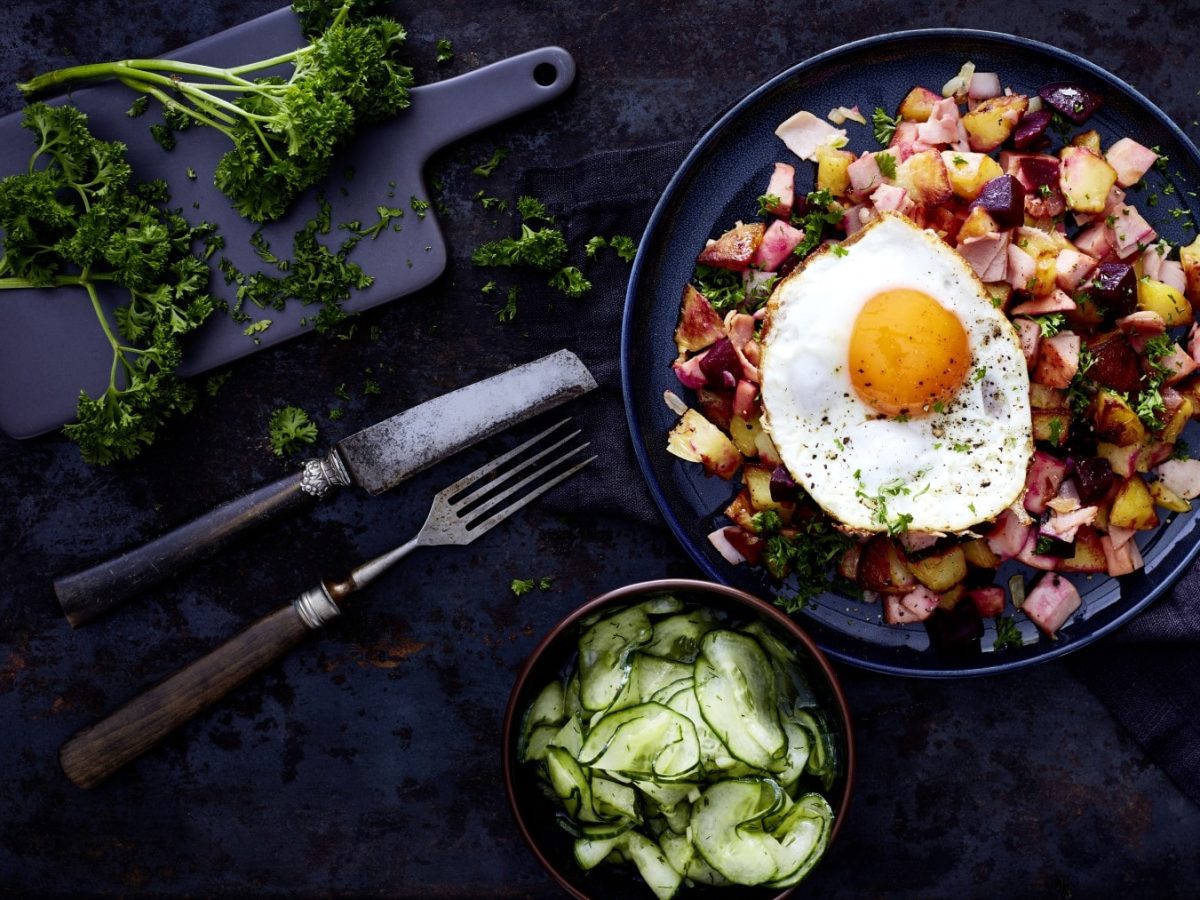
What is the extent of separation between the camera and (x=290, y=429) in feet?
11.5

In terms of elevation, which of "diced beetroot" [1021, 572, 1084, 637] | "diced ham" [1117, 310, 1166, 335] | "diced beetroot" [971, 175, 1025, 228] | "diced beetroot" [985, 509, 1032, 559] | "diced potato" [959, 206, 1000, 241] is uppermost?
"diced beetroot" [971, 175, 1025, 228]

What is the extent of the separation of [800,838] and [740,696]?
504mm

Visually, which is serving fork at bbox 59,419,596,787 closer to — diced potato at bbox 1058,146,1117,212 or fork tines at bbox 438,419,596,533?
fork tines at bbox 438,419,596,533

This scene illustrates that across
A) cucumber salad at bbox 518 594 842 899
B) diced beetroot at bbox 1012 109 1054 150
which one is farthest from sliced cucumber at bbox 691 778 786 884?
diced beetroot at bbox 1012 109 1054 150

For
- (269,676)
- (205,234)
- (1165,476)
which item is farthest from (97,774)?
(1165,476)

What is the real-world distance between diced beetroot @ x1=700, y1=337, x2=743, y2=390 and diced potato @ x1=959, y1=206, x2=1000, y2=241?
2.75 feet

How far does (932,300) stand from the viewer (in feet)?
9.53

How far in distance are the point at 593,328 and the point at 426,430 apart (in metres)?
0.75

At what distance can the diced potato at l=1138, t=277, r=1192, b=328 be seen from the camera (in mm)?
2996

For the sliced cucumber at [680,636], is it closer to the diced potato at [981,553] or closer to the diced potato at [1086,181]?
the diced potato at [981,553]

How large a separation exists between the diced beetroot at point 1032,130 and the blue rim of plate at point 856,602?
0.18 metres

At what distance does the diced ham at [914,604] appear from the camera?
122 inches

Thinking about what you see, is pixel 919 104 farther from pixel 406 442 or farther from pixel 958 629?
pixel 406 442

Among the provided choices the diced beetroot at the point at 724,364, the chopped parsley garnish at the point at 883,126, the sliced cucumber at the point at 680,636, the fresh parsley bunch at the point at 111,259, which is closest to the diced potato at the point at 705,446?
the diced beetroot at the point at 724,364
